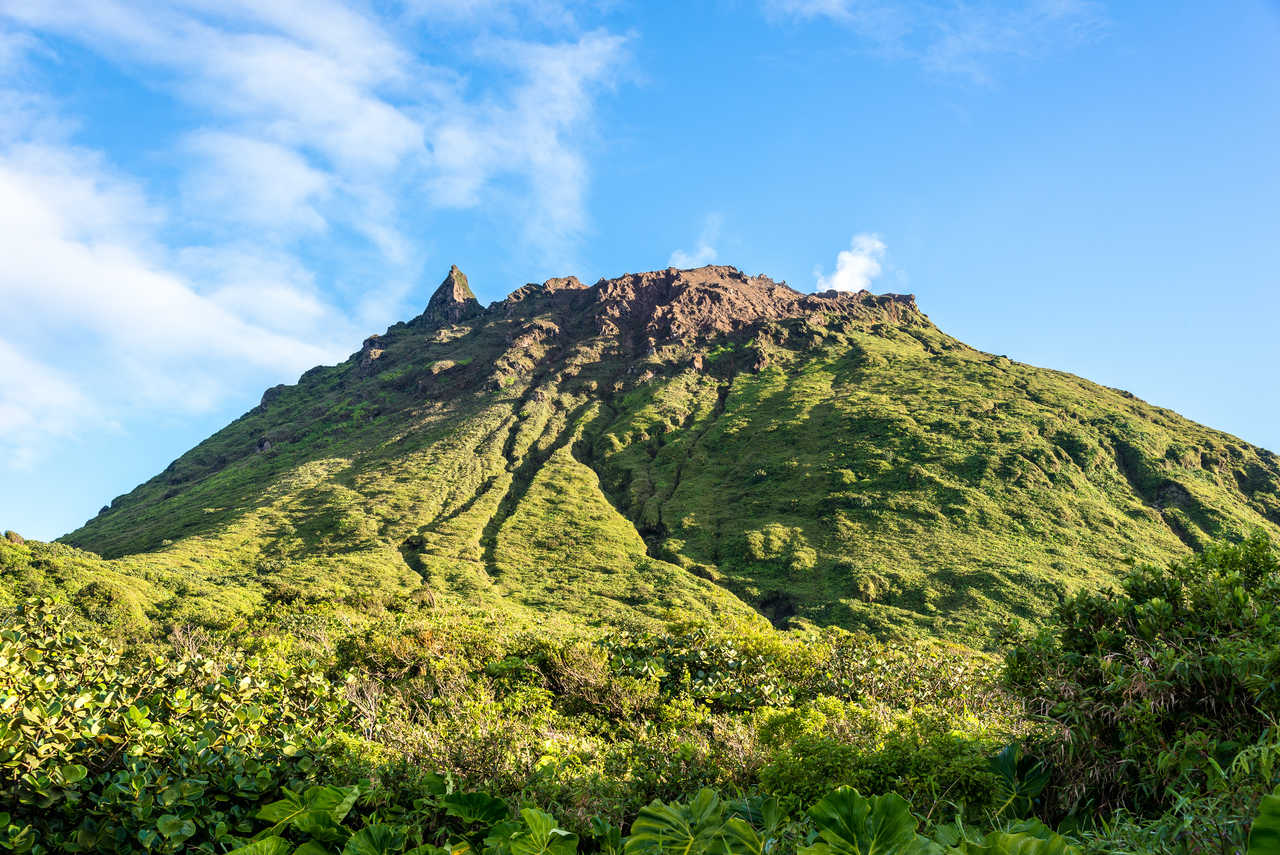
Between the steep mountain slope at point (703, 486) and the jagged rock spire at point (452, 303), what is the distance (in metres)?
35.6

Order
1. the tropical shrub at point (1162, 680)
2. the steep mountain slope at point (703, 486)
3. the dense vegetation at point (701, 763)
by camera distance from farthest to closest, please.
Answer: the steep mountain slope at point (703, 486), the tropical shrub at point (1162, 680), the dense vegetation at point (701, 763)

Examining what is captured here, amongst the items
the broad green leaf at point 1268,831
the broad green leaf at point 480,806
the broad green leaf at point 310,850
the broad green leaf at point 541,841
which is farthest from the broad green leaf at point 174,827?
the broad green leaf at point 1268,831

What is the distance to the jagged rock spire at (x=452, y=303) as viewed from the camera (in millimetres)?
154375

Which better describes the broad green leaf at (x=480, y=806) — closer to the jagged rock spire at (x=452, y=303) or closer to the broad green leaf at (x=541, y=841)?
the broad green leaf at (x=541, y=841)

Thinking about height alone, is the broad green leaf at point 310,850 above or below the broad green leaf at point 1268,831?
below

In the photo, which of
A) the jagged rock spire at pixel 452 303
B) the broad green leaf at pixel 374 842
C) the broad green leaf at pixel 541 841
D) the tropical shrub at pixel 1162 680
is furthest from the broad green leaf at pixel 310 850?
the jagged rock spire at pixel 452 303

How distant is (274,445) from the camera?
333 feet

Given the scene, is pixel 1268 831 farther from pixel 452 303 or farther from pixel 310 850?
pixel 452 303

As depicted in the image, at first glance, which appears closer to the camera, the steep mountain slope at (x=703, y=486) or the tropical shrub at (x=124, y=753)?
the tropical shrub at (x=124, y=753)

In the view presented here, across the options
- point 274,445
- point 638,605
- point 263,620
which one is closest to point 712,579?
point 638,605

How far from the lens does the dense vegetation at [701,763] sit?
321 centimetres

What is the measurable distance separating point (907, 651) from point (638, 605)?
116 ft

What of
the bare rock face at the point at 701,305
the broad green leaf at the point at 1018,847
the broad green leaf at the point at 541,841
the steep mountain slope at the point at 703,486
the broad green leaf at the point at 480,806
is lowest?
the broad green leaf at the point at 480,806

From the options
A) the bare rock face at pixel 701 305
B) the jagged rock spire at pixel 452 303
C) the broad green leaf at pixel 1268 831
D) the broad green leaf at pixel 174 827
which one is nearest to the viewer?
the broad green leaf at pixel 1268 831
